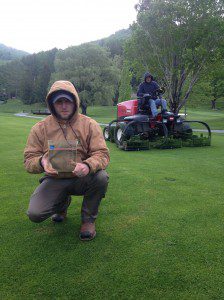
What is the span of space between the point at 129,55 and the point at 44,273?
15.3 m

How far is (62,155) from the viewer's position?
121 inches

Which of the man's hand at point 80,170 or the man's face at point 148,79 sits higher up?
the man's face at point 148,79

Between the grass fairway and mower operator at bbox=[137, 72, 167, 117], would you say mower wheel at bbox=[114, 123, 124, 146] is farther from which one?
the grass fairway

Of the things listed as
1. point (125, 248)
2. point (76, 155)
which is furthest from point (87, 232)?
point (76, 155)

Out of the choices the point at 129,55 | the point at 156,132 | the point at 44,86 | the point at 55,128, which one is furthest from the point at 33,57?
the point at 55,128

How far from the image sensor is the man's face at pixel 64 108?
3.31 meters

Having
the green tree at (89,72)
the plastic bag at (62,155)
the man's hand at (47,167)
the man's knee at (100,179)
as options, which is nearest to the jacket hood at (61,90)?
the plastic bag at (62,155)

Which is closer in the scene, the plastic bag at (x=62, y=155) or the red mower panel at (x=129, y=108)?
the plastic bag at (x=62, y=155)

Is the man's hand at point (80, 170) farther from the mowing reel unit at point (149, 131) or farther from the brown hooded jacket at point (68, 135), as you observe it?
the mowing reel unit at point (149, 131)

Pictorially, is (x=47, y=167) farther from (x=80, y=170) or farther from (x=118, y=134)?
(x=118, y=134)

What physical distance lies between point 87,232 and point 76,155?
0.82m

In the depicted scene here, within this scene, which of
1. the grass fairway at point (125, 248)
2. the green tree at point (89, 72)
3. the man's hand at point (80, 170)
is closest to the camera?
the grass fairway at point (125, 248)

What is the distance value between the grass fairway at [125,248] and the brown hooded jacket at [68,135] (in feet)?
2.61

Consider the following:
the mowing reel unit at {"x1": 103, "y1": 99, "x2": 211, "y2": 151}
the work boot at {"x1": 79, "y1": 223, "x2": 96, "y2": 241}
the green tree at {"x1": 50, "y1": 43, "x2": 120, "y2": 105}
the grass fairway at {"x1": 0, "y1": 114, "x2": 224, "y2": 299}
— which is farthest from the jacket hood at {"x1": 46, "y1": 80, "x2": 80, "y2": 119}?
the green tree at {"x1": 50, "y1": 43, "x2": 120, "y2": 105}
